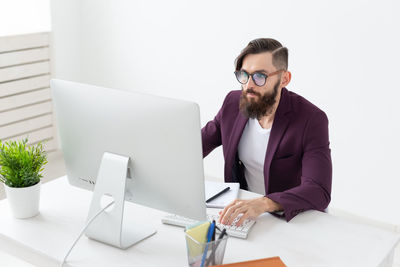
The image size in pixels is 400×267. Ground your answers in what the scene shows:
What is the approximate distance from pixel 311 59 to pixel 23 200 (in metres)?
2.03

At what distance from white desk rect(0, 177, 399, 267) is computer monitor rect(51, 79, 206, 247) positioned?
130mm

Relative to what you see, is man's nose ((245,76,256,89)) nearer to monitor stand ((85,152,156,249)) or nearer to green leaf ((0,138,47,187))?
monitor stand ((85,152,156,249))

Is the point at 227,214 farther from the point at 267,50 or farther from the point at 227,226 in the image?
the point at 267,50

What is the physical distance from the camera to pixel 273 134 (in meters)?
2.07

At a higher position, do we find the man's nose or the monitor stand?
the man's nose

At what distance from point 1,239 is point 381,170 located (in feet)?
7.28

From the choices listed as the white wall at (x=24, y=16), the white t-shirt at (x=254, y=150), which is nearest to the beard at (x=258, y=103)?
the white t-shirt at (x=254, y=150)

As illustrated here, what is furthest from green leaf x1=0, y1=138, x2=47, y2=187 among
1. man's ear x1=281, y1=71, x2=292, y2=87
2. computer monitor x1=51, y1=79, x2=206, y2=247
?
man's ear x1=281, y1=71, x2=292, y2=87

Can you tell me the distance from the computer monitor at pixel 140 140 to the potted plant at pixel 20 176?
132mm

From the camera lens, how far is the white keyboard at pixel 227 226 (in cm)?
163

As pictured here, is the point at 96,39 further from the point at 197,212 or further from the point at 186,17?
the point at 197,212

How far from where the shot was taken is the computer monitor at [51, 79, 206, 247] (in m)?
1.47

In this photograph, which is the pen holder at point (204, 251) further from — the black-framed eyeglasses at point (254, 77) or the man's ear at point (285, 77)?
the man's ear at point (285, 77)

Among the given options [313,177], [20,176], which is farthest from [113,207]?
[313,177]
